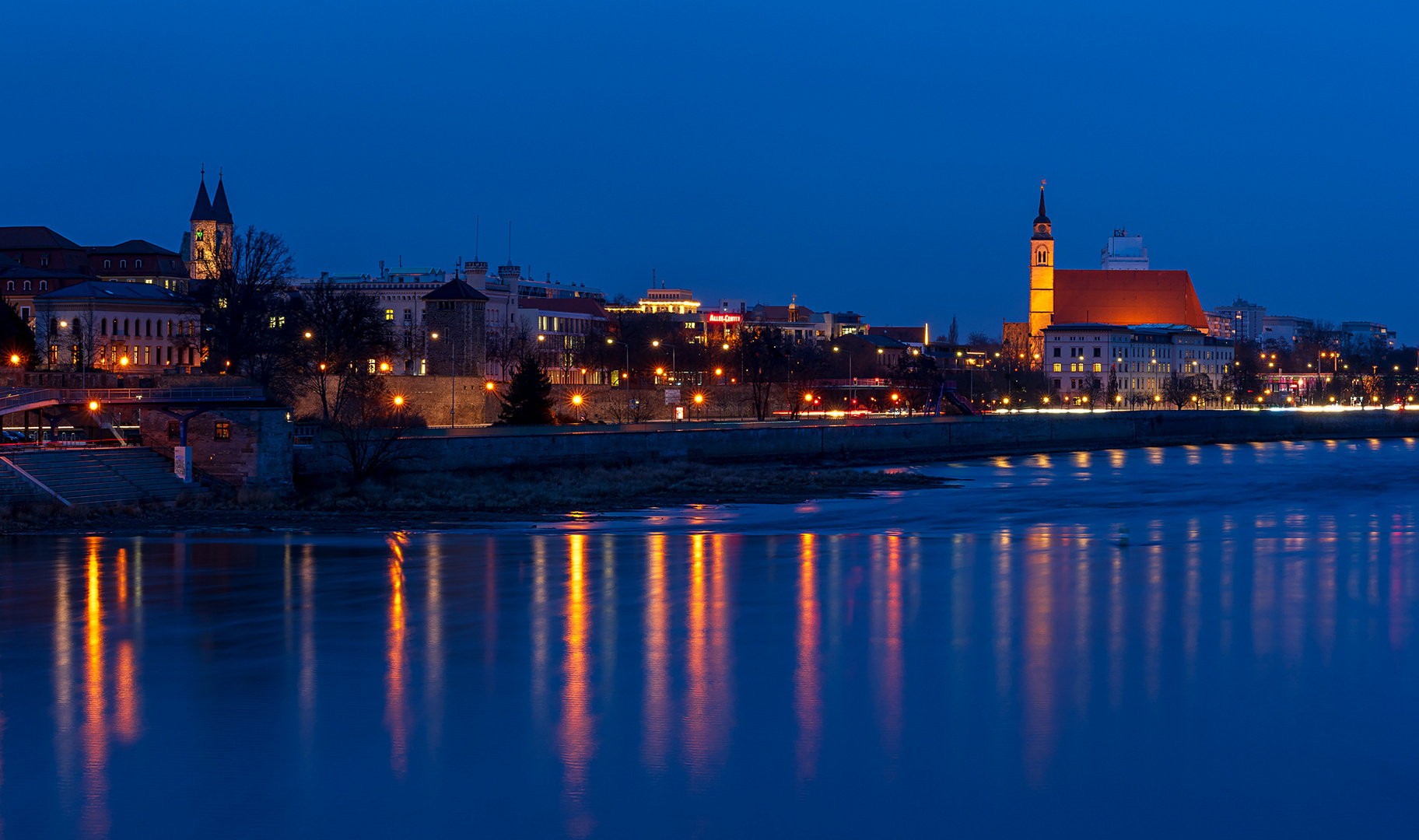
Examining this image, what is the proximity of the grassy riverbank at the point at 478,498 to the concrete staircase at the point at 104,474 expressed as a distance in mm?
945

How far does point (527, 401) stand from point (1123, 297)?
10128 cm

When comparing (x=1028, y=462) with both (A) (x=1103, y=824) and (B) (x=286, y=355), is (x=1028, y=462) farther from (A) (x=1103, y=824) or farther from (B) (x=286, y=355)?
(A) (x=1103, y=824)

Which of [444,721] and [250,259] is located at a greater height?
[250,259]

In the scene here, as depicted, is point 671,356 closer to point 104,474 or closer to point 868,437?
point 868,437

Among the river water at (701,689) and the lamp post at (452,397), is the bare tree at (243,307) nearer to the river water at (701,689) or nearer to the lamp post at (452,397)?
the lamp post at (452,397)

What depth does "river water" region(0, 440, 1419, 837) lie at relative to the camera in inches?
408

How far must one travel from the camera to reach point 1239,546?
25734 millimetres

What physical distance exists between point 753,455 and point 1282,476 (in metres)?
17.6

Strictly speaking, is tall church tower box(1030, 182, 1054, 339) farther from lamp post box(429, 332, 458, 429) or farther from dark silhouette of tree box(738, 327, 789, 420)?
lamp post box(429, 332, 458, 429)

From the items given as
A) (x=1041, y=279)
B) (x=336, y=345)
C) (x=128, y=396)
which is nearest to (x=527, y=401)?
(x=336, y=345)

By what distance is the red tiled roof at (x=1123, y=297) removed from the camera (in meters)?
141

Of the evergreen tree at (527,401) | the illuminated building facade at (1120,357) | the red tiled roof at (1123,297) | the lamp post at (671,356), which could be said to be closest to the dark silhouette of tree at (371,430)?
the evergreen tree at (527,401)

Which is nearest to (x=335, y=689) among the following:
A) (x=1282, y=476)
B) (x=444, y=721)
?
(x=444, y=721)

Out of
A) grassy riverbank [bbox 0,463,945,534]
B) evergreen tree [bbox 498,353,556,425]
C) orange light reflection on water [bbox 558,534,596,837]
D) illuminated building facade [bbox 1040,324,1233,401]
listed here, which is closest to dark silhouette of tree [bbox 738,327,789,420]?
evergreen tree [bbox 498,353,556,425]
